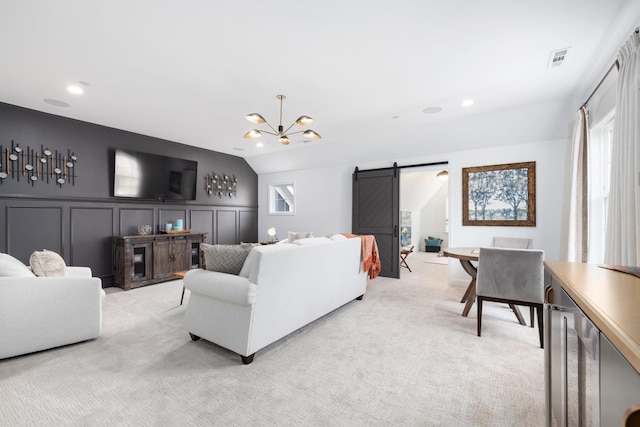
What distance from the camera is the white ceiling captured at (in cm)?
204

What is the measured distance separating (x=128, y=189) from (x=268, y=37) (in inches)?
156

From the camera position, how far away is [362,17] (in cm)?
209

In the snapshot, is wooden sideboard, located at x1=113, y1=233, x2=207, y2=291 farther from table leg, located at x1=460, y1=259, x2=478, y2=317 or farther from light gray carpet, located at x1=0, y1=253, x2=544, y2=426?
table leg, located at x1=460, y1=259, x2=478, y2=317

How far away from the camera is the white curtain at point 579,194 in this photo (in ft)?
10.6

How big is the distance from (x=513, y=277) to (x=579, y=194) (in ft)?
5.19

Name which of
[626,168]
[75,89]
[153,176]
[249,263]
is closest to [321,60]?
[249,263]

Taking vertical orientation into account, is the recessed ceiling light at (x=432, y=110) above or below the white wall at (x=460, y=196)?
above

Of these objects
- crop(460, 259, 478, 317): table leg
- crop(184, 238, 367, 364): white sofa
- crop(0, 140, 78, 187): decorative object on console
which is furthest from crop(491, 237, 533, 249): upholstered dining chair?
crop(0, 140, 78, 187): decorative object on console

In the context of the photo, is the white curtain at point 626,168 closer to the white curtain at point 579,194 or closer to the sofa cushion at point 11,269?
the white curtain at point 579,194

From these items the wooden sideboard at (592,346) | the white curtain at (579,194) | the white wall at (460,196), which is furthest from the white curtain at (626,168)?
the white wall at (460,196)

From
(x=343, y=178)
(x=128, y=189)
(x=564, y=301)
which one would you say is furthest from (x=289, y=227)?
(x=564, y=301)

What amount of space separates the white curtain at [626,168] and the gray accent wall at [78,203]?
6249 millimetres

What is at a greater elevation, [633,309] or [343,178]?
[343,178]

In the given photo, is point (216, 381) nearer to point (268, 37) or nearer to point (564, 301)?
point (564, 301)
